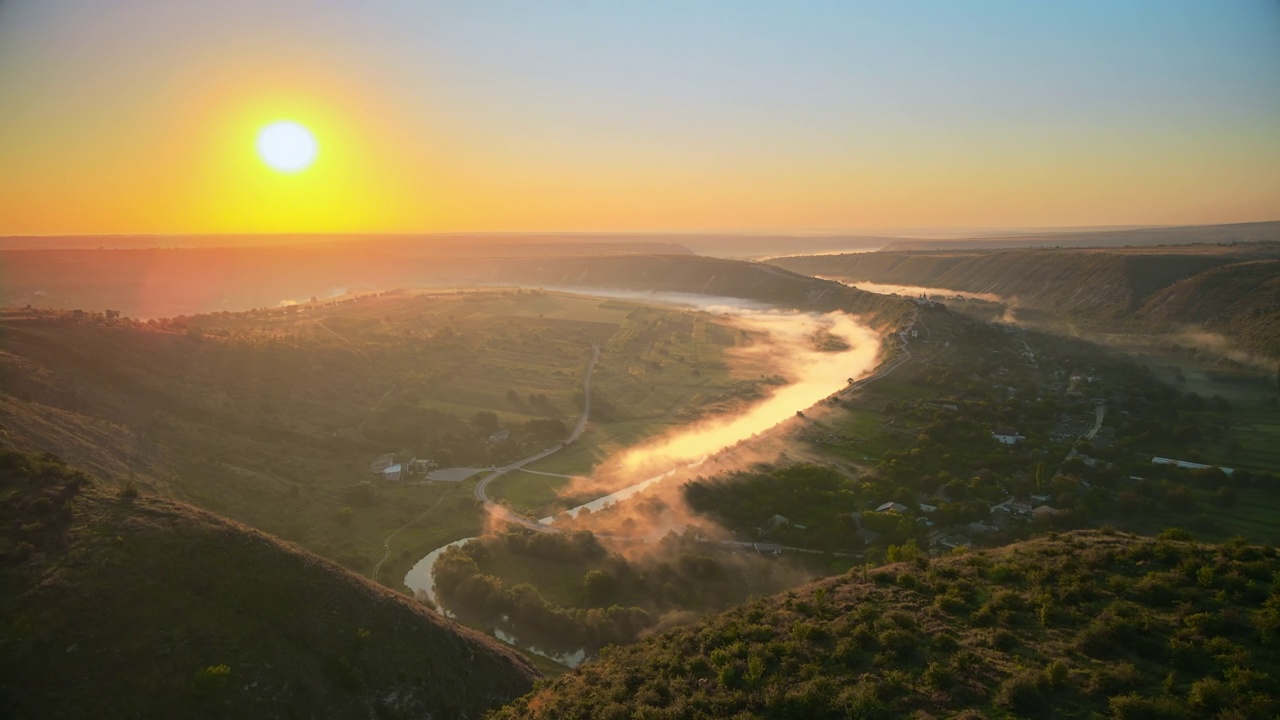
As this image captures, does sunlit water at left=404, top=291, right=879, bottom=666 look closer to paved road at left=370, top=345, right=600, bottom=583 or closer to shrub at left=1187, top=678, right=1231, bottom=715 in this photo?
paved road at left=370, top=345, right=600, bottom=583

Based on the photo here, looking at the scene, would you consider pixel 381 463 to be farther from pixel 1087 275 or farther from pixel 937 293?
pixel 937 293

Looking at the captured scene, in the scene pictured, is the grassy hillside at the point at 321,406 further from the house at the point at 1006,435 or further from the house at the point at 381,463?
the house at the point at 1006,435

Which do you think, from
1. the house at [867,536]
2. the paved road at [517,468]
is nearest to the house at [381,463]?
the paved road at [517,468]

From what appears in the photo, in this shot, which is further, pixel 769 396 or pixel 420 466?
pixel 769 396

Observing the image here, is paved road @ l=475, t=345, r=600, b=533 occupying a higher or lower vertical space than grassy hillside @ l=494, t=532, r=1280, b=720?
lower

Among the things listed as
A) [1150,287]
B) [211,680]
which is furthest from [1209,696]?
[1150,287]

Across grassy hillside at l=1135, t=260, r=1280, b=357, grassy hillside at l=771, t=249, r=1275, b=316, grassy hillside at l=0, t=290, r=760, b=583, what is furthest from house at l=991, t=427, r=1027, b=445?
grassy hillside at l=771, t=249, r=1275, b=316
